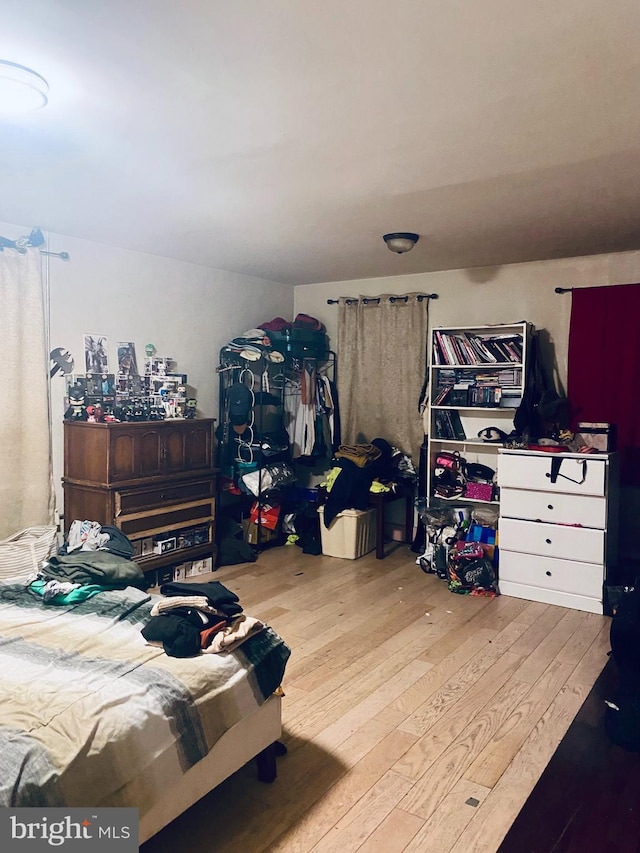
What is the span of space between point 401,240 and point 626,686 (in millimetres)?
2769

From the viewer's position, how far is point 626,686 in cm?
266

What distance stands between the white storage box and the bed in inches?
109

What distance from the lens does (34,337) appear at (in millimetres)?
4000

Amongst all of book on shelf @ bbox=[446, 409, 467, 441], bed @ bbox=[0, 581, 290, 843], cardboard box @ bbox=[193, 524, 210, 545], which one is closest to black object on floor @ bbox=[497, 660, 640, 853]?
bed @ bbox=[0, 581, 290, 843]

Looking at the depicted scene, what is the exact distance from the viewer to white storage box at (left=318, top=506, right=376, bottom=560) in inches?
200

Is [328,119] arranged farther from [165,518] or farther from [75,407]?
[165,518]

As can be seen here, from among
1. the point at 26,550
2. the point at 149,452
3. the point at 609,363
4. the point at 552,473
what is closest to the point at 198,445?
the point at 149,452

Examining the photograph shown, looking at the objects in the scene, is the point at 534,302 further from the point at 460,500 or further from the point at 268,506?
the point at 268,506

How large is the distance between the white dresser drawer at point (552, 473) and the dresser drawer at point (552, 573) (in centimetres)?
47

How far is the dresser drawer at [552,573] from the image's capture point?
13.0 feet

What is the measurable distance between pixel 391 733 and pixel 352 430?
139 inches

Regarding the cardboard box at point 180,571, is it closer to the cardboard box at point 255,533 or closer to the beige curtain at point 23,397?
the cardboard box at point 255,533

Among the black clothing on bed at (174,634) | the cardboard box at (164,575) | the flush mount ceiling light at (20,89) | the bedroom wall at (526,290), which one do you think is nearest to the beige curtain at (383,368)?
the bedroom wall at (526,290)

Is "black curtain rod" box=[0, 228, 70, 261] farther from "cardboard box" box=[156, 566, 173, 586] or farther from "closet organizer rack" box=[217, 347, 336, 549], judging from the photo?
"cardboard box" box=[156, 566, 173, 586]
